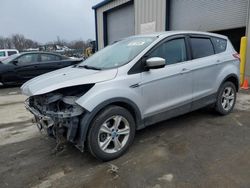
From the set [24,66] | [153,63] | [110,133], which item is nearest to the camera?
[110,133]

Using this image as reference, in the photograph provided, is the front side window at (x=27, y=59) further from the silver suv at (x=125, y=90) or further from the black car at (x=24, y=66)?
the silver suv at (x=125, y=90)

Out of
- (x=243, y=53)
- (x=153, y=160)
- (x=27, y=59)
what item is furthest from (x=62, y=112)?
(x=27, y=59)

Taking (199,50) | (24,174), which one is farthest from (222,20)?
(24,174)

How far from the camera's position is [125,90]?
10.4 feet

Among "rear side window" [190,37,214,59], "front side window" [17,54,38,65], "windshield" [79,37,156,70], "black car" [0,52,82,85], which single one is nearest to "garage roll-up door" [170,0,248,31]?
"rear side window" [190,37,214,59]

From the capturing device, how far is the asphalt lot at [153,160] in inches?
Result: 108

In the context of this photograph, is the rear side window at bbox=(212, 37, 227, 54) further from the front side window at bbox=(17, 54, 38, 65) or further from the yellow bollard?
the front side window at bbox=(17, 54, 38, 65)

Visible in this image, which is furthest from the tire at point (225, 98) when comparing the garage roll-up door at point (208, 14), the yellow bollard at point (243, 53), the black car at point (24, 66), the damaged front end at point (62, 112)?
the black car at point (24, 66)

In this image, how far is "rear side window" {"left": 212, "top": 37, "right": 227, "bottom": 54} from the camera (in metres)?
4.60

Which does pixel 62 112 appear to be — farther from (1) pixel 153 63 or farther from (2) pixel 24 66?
Answer: (2) pixel 24 66

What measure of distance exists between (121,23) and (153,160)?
45.2ft

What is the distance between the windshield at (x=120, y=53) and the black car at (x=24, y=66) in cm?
681

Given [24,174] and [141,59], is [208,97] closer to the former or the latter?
[141,59]

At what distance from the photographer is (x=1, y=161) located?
3.36 metres
